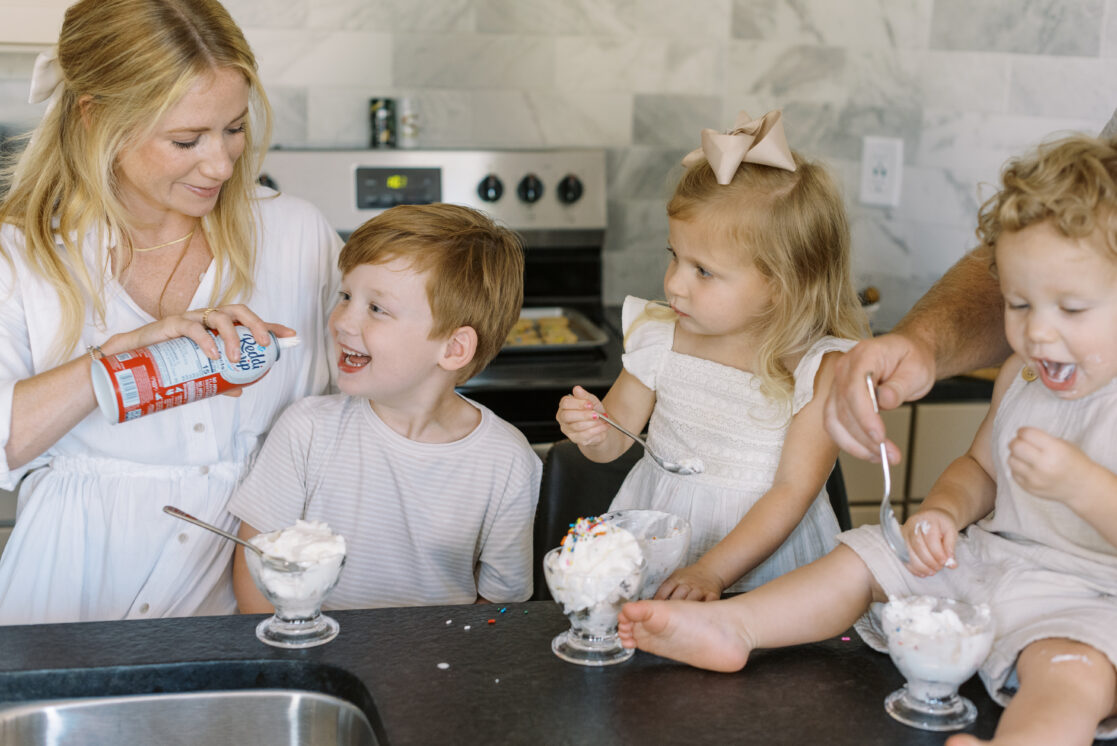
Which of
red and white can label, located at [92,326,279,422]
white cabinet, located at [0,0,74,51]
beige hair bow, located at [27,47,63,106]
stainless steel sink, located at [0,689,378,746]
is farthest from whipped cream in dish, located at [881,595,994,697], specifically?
white cabinet, located at [0,0,74,51]

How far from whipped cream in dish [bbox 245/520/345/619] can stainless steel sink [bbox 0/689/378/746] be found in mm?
88

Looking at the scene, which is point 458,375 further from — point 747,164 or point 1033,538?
point 1033,538

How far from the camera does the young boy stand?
1.62 metres

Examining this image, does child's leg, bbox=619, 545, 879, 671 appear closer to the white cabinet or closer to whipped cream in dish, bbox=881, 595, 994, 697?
whipped cream in dish, bbox=881, 595, 994, 697

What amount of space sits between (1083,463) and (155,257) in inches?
51.0

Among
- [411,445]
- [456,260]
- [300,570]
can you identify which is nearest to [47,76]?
[456,260]

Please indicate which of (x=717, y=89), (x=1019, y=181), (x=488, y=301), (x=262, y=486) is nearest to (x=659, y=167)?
(x=717, y=89)

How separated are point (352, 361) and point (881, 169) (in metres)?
1.58

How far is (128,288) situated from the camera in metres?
1.67

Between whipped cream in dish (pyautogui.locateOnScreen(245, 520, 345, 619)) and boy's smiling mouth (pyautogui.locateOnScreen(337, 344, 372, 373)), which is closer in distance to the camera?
whipped cream in dish (pyautogui.locateOnScreen(245, 520, 345, 619))

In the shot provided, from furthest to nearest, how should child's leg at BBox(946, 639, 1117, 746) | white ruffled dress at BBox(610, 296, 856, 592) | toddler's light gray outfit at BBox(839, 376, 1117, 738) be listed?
1. white ruffled dress at BBox(610, 296, 856, 592)
2. toddler's light gray outfit at BBox(839, 376, 1117, 738)
3. child's leg at BBox(946, 639, 1117, 746)

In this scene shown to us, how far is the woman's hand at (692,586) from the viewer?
4.38 feet

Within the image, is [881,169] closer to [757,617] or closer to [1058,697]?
[757,617]

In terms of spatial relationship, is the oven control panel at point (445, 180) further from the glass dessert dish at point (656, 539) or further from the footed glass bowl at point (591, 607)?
the footed glass bowl at point (591, 607)
